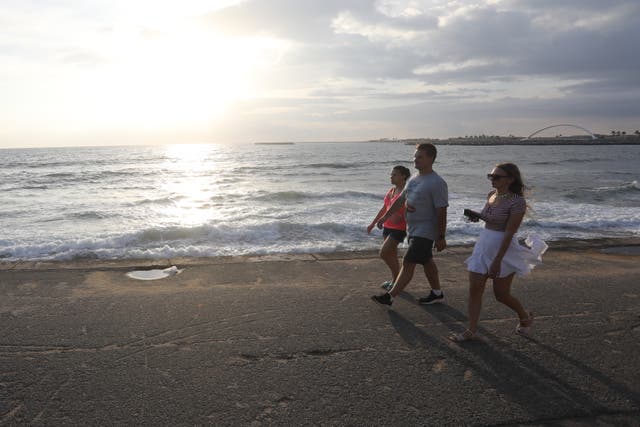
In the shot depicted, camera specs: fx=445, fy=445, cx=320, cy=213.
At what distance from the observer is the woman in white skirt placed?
339 cm

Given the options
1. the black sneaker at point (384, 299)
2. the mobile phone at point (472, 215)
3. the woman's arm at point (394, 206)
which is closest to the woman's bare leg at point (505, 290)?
the mobile phone at point (472, 215)

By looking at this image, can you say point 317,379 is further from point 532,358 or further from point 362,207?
point 362,207

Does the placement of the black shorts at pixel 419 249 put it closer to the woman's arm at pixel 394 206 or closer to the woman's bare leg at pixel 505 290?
the woman's arm at pixel 394 206

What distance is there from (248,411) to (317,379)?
1.85 feet

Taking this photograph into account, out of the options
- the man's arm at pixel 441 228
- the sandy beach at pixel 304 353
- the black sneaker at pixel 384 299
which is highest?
the man's arm at pixel 441 228

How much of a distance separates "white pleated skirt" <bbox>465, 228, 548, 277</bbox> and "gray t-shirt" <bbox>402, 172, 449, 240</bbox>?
0.67m

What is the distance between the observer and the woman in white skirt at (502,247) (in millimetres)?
3389

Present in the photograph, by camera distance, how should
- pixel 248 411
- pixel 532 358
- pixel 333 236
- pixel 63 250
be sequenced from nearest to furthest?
pixel 248 411
pixel 532 358
pixel 63 250
pixel 333 236

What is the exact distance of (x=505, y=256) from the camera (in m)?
3.54

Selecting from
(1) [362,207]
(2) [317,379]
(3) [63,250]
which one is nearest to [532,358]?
(2) [317,379]

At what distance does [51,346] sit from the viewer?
359 centimetres

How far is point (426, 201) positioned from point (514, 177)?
37.1 inches

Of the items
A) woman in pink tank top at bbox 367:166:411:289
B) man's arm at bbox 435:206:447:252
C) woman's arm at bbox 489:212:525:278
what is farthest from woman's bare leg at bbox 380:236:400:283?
woman's arm at bbox 489:212:525:278

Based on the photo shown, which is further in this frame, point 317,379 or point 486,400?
point 317,379
